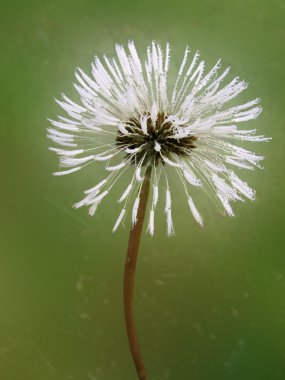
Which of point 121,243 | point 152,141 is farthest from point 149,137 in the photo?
point 121,243

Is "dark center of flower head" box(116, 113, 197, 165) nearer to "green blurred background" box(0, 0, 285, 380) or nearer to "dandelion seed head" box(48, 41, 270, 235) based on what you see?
"dandelion seed head" box(48, 41, 270, 235)

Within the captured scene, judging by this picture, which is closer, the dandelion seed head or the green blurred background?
the dandelion seed head

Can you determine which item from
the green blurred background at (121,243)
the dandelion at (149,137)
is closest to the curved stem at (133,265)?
the dandelion at (149,137)

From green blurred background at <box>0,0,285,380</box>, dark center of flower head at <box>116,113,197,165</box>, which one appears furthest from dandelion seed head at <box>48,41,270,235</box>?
green blurred background at <box>0,0,285,380</box>

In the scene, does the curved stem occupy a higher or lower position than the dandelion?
lower

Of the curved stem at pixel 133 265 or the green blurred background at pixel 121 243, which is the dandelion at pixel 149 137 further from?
the green blurred background at pixel 121 243

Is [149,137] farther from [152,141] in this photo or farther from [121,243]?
[121,243]
